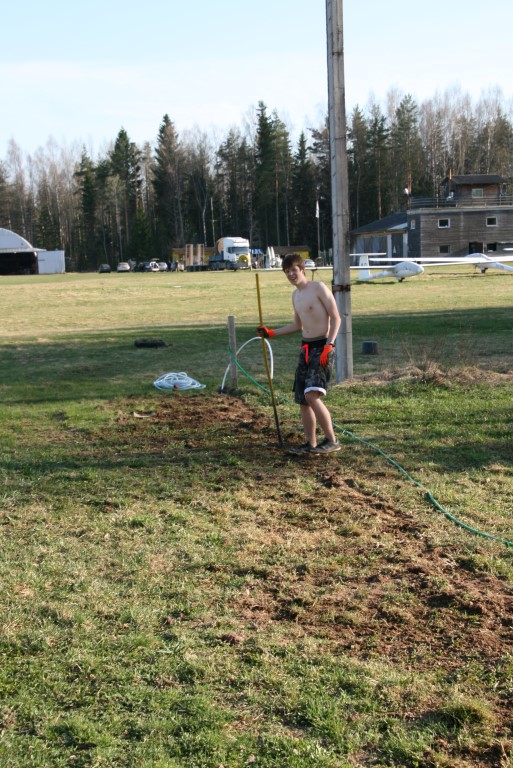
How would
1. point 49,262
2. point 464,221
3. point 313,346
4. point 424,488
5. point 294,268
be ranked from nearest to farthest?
point 424,488, point 294,268, point 313,346, point 464,221, point 49,262

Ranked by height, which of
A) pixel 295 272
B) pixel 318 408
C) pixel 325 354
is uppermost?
pixel 295 272

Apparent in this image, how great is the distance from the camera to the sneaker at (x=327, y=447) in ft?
24.1

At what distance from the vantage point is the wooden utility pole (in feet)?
35.4

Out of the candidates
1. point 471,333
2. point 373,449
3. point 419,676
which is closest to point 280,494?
point 373,449

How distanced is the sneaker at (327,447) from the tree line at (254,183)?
259 feet

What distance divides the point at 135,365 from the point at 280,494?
27.0 feet

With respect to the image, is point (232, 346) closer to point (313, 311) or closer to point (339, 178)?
point (339, 178)

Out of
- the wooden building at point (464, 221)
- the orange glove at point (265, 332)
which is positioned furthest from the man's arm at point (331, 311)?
the wooden building at point (464, 221)

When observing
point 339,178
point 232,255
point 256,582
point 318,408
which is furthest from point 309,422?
point 232,255

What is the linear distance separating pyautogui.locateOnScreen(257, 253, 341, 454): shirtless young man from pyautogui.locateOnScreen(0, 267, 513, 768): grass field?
0.39m

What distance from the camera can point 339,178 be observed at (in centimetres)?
1116

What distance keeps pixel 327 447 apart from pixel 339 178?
17.3ft

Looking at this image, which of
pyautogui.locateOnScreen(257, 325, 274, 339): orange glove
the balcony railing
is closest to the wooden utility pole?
pyautogui.locateOnScreen(257, 325, 274, 339): orange glove

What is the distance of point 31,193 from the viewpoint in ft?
338
